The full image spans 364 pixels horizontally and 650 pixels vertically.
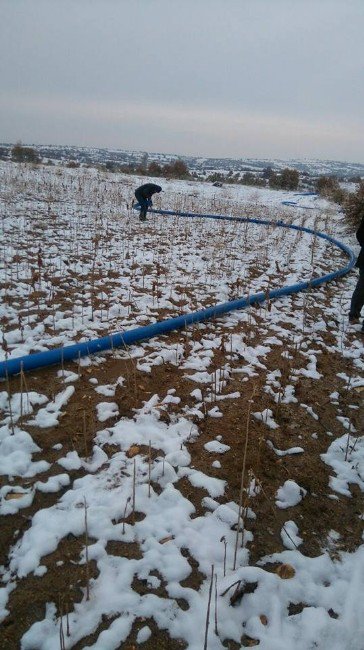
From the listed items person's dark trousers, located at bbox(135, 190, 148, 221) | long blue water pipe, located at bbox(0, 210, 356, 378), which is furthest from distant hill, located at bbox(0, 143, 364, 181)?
long blue water pipe, located at bbox(0, 210, 356, 378)

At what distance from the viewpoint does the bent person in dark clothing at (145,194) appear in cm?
1063

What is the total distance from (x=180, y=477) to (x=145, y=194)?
955cm

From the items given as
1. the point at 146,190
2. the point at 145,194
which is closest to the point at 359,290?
the point at 146,190

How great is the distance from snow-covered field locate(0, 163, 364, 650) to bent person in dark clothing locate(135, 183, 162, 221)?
558 centimetres

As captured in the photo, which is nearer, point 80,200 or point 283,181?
point 80,200

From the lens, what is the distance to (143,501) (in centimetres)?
245

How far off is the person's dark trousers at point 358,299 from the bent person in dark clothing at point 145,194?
691 cm

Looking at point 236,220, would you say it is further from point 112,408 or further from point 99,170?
point 99,170

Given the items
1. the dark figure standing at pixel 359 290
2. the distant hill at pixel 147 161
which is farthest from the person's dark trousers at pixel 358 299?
the distant hill at pixel 147 161

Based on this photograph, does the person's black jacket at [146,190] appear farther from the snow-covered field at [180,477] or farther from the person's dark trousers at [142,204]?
the snow-covered field at [180,477]

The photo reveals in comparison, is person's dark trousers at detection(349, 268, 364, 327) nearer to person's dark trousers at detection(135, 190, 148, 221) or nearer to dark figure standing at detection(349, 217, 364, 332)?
dark figure standing at detection(349, 217, 364, 332)

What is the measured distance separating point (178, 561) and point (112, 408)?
4.70ft

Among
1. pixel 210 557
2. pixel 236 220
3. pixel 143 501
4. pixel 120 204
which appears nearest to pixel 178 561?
pixel 210 557

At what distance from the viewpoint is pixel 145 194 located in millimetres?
10875
